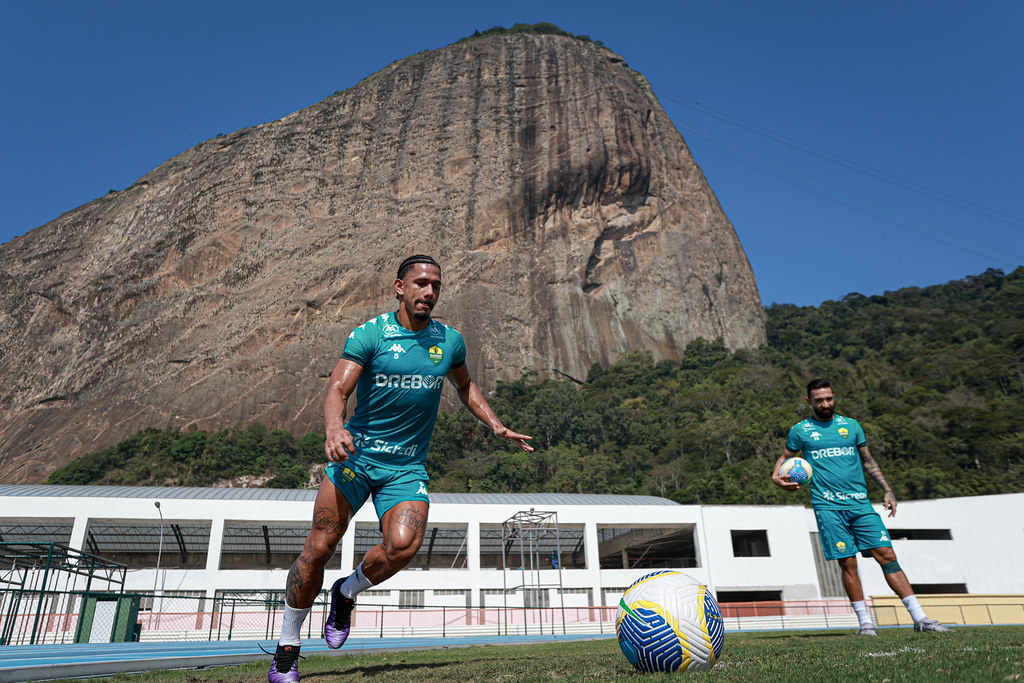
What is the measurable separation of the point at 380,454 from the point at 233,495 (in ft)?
122

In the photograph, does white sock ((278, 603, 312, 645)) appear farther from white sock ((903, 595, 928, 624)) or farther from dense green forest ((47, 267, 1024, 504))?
dense green forest ((47, 267, 1024, 504))

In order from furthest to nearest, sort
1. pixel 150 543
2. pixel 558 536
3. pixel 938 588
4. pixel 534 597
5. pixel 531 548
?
pixel 150 543
pixel 938 588
pixel 534 597
pixel 531 548
pixel 558 536

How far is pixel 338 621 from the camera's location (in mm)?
4375

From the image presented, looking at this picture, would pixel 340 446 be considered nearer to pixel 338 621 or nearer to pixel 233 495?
pixel 338 621

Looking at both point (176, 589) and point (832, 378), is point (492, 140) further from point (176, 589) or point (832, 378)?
point (176, 589)

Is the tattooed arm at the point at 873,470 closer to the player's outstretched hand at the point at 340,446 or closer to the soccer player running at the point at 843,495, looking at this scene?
the soccer player running at the point at 843,495

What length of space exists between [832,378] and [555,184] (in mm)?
40954

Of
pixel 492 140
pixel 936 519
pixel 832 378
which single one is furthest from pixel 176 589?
pixel 492 140

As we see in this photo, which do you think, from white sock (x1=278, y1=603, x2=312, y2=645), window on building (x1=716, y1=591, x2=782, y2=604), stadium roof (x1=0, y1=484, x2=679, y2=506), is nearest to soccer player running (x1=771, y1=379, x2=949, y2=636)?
white sock (x1=278, y1=603, x2=312, y2=645)

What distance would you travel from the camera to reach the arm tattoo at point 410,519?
4.09 metres

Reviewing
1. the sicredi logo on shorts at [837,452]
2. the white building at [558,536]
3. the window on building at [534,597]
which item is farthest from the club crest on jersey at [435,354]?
the window on building at [534,597]

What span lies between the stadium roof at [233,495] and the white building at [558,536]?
0.42 ft

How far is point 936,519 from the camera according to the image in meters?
38.2

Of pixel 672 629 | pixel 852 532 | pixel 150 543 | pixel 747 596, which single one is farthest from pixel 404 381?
pixel 150 543
